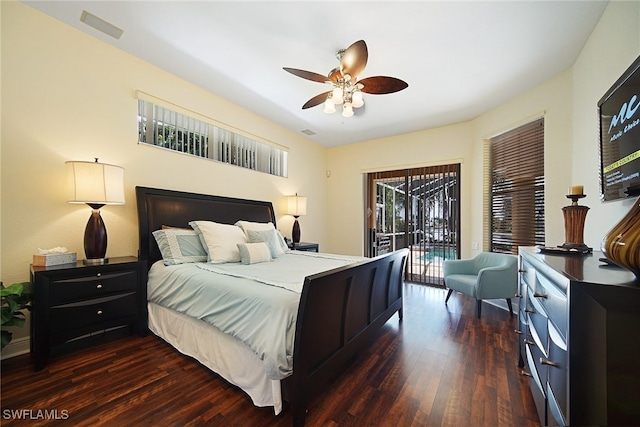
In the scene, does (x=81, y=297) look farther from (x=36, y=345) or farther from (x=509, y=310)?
(x=509, y=310)

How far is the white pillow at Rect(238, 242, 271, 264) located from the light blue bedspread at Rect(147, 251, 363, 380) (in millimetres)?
114

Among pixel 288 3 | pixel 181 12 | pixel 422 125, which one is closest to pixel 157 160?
pixel 181 12

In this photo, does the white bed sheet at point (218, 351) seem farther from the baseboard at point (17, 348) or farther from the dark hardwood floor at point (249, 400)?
the baseboard at point (17, 348)

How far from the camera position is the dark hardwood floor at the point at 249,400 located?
56.1 inches

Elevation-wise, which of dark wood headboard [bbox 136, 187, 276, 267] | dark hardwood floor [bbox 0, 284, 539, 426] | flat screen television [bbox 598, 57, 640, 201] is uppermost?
flat screen television [bbox 598, 57, 640, 201]

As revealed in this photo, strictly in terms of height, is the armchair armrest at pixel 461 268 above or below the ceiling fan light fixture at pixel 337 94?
below

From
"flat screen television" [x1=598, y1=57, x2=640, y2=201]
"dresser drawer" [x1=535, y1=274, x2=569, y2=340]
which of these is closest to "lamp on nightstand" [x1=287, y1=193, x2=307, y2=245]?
"dresser drawer" [x1=535, y1=274, x2=569, y2=340]

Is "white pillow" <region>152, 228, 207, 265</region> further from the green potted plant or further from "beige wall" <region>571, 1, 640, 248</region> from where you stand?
"beige wall" <region>571, 1, 640, 248</region>

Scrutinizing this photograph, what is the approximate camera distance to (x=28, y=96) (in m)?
2.06

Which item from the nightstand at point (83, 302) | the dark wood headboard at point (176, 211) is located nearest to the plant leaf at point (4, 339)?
the nightstand at point (83, 302)

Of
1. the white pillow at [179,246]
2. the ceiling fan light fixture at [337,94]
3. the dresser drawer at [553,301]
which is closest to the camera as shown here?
the dresser drawer at [553,301]

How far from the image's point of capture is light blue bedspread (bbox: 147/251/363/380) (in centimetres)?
137

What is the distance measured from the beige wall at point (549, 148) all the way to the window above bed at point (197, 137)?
6.25 feet

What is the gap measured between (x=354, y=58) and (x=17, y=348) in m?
3.68
